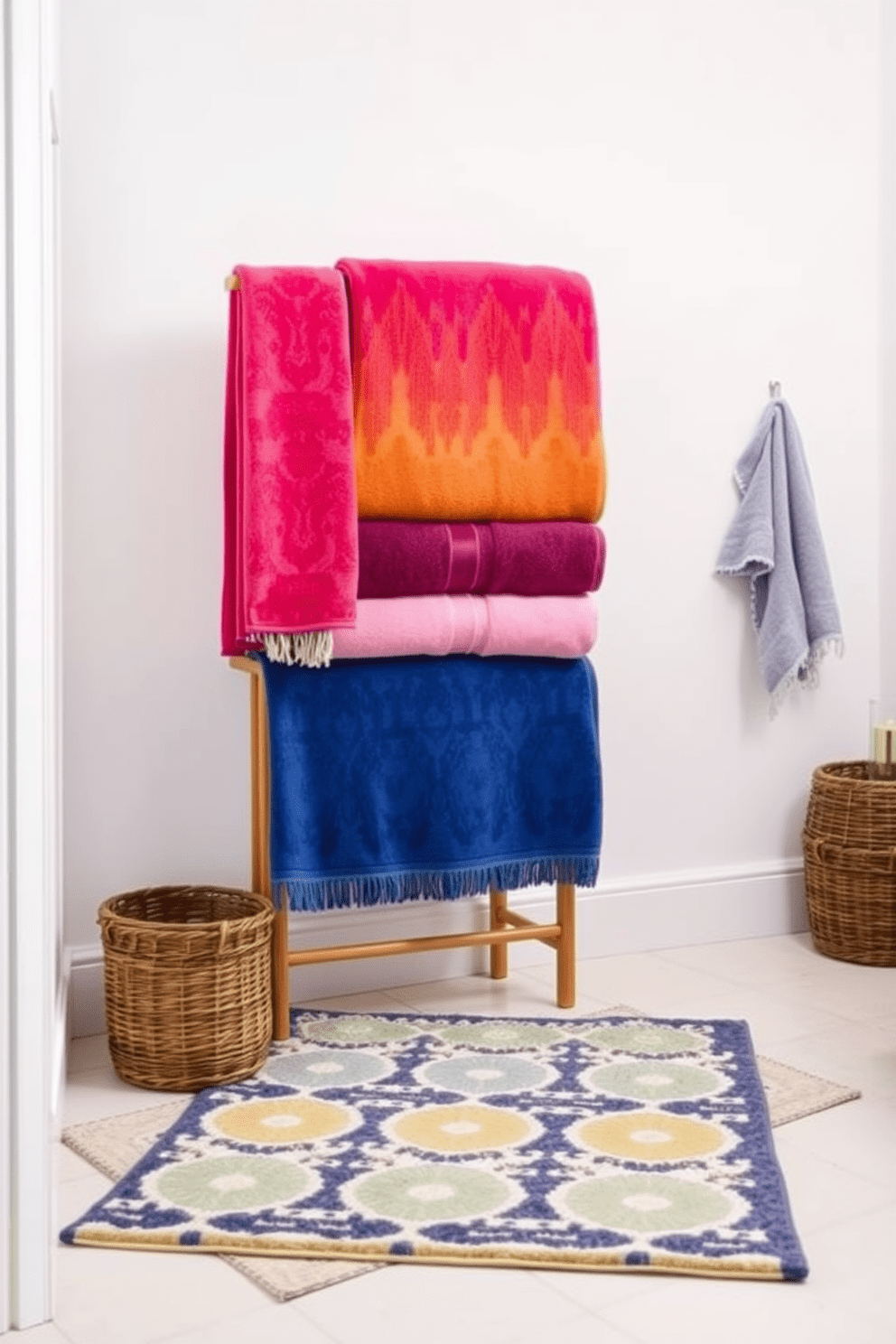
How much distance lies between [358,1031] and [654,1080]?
0.50 meters

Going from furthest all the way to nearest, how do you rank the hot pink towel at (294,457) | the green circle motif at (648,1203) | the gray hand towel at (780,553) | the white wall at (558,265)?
the gray hand towel at (780,553), the white wall at (558,265), the hot pink towel at (294,457), the green circle motif at (648,1203)

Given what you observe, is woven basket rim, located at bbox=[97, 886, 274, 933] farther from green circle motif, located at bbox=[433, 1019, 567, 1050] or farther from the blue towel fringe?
green circle motif, located at bbox=[433, 1019, 567, 1050]

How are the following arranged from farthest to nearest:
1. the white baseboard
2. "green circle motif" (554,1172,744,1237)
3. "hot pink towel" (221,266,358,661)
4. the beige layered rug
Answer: the white baseboard, "hot pink towel" (221,266,358,661), "green circle motif" (554,1172,744,1237), the beige layered rug

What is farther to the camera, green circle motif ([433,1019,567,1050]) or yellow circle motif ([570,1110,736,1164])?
green circle motif ([433,1019,567,1050])

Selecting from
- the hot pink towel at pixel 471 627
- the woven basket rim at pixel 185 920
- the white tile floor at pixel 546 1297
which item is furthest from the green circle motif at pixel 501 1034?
the hot pink towel at pixel 471 627

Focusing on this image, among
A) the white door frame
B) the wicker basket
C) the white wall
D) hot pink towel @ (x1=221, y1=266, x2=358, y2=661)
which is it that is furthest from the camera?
the wicker basket

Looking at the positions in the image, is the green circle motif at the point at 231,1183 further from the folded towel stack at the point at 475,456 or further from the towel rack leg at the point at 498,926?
the towel rack leg at the point at 498,926

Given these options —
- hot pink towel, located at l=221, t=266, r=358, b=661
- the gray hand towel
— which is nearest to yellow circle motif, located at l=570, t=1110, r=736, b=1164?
hot pink towel, located at l=221, t=266, r=358, b=661

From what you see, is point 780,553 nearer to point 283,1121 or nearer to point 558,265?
point 558,265

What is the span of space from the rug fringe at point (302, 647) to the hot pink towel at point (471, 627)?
0.15 feet

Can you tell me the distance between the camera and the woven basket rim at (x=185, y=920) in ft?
7.47

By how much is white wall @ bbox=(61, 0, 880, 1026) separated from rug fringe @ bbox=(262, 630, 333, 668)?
0.99 feet

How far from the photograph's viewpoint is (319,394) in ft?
7.86

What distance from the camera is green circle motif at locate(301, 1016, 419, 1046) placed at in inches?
99.0
